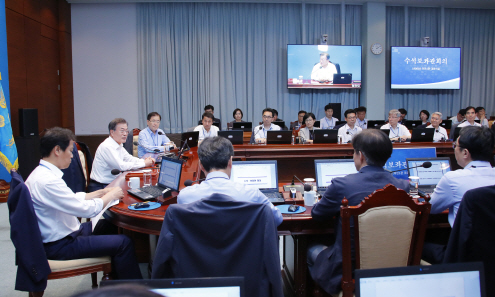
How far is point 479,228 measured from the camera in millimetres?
1451

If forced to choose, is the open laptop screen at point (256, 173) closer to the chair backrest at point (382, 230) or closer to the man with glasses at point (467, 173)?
the chair backrest at point (382, 230)

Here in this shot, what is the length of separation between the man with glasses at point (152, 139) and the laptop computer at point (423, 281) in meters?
3.83

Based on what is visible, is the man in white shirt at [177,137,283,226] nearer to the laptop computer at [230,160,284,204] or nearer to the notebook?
the laptop computer at [230,160,284,204]

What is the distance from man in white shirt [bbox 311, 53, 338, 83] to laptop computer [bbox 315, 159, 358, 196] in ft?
17.6

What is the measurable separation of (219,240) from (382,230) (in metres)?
0.79

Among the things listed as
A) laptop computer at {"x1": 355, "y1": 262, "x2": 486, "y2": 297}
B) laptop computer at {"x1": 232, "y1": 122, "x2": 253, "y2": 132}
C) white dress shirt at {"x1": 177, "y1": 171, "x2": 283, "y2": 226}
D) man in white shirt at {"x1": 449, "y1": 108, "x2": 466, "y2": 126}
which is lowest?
laptop computer at {"x1": 355, "y1": 262, "x2": 486, "y2": 297}

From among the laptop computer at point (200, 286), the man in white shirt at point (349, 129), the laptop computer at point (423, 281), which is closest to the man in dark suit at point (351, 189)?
the laptop computer at point (423, 281)

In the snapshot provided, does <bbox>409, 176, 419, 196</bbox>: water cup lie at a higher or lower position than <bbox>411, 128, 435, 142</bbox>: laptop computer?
lower

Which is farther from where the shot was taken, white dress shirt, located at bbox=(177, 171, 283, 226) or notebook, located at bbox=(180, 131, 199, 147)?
notebook, located at bbox=(180, 131, 199, 147)

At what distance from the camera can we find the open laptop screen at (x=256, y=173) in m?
2.58

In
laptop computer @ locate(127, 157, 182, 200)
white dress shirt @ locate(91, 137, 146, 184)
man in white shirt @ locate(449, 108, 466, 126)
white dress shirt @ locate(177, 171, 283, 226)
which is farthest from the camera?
man in white shirt @ locate(449, 108, 466, 126)

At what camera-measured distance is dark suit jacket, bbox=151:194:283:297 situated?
1.40 m

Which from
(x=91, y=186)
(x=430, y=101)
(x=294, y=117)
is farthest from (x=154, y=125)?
(x=430, y=101)

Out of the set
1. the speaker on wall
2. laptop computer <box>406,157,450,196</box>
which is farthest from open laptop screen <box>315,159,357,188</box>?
the speaker on wall
